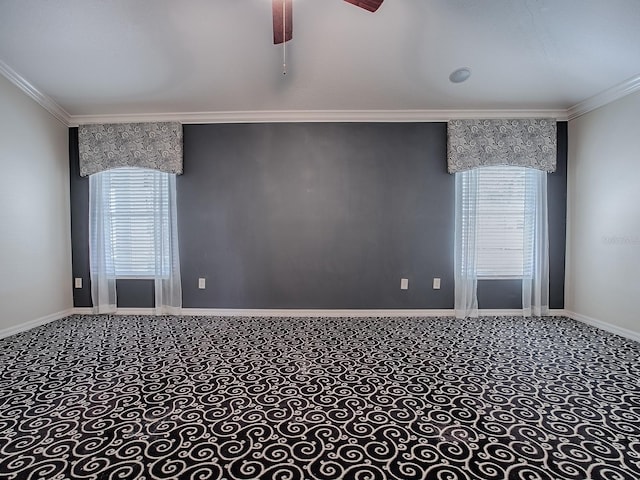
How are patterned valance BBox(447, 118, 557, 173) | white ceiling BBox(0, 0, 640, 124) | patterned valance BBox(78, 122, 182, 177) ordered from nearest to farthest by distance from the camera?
1. white ceiling BBox(0, 0, 640, 124)
2. patterned valance BBox(447, 118, 557, 173)
3. patterned valance BBox(78, 122, 182, 177)

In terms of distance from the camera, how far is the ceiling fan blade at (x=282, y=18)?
1992 millimetres

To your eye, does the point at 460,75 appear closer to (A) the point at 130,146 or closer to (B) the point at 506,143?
(B) the point at 506,143

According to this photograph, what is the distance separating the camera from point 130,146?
3762 mm

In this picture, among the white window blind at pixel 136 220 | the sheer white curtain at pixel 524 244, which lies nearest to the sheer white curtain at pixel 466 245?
the sheer white curtain at pixel 524 244

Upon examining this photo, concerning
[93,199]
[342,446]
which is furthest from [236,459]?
[93,199]

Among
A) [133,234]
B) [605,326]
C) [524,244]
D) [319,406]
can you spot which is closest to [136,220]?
[133,234]

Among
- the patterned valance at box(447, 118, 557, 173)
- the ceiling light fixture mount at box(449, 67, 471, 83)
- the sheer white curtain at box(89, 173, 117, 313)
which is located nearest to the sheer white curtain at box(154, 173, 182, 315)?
the sheer white curtain at box(89, 173, 117, 313)

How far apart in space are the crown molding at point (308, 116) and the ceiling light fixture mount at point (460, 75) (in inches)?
21.7

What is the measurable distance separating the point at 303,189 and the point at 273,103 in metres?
1.07

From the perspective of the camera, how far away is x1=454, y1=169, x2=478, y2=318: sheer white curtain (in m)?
3.70

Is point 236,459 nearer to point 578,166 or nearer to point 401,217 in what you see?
point 401,217

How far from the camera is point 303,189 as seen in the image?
3816 mm

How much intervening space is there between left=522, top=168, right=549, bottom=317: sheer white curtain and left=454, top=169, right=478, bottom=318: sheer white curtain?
0.65 meters

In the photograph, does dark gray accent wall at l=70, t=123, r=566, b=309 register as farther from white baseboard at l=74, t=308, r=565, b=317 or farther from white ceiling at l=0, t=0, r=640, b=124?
white ceiling at l=0, t=0, r=640, b=124
